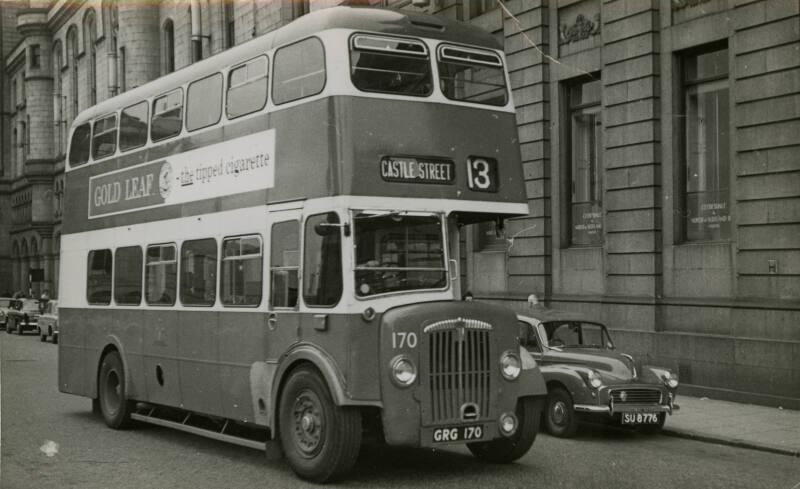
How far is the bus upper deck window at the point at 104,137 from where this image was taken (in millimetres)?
14375

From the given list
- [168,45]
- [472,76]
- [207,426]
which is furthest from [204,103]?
[168,45]

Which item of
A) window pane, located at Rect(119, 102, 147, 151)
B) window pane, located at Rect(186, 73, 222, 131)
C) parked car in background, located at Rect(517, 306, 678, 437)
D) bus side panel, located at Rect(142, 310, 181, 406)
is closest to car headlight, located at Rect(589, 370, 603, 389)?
parked car in background, located at Rect(517, 306, 678, 437)

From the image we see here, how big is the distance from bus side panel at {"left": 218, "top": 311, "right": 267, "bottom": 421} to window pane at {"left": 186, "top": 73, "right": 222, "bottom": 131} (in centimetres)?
234

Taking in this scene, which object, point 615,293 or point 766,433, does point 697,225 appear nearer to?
point 615,293

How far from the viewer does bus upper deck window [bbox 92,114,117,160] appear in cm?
1438

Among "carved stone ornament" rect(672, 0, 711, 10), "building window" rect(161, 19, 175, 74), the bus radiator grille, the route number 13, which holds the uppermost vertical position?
"building window" rect(161, 19, 175, 74)

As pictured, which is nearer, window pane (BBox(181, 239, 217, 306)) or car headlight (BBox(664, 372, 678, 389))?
window pane (BBox(181, 239, 217, 306))

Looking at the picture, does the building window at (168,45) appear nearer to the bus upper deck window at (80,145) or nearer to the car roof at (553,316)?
the bus upper deck window at (80,145)

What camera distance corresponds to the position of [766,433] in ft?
42.7

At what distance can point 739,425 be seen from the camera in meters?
13.7

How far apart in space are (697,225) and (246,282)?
9.63m

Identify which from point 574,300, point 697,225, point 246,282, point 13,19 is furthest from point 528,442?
point 13,19

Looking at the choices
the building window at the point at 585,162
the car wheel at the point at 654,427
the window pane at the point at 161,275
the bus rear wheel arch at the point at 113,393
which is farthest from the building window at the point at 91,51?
the car wheel at the point at 654,427

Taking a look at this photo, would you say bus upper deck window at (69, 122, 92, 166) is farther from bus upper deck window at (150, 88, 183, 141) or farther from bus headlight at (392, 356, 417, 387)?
bus headlight at (392, 356, 417, 387)
